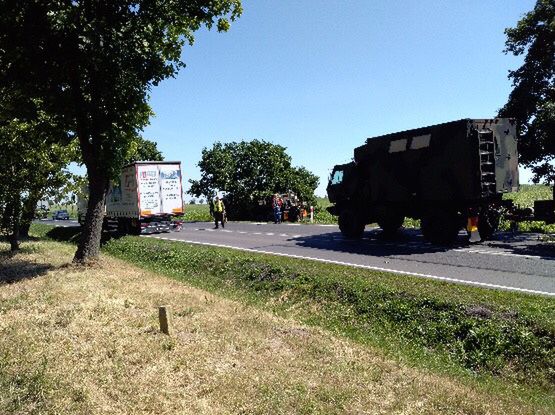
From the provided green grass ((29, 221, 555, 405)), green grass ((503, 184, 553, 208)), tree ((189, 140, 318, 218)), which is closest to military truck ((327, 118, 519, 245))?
green grass ((503, 184, 553, 208))

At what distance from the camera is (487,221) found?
14133mm

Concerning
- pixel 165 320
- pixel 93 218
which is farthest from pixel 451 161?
pixel 93 218

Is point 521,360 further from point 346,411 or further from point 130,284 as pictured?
point 130,284

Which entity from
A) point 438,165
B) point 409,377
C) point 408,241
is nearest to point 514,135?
point 438,165

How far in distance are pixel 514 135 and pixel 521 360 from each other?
10.9 metres

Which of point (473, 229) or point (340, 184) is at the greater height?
point (340, 184)

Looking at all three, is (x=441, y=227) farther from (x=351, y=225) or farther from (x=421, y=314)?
(x=421, y=314)

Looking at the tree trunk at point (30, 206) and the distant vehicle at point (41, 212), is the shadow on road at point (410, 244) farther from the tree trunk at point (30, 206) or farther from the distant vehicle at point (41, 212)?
the distant vehicle at point (41, 212)

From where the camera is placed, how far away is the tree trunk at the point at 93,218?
13220mm

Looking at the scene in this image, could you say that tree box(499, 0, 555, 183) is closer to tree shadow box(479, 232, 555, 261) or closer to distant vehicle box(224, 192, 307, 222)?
tree shadow box(479, 232, 555, 261)

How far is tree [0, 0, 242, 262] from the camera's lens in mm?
11016

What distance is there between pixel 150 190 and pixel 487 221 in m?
16.4

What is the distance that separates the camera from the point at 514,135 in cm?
1455

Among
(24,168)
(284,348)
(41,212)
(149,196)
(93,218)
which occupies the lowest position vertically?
(284,348)
